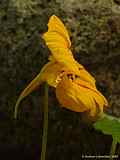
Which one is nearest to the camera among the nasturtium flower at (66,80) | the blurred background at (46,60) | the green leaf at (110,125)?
the nasturtium flower at (66,80)

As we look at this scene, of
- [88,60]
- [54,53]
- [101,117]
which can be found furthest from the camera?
[88,60]

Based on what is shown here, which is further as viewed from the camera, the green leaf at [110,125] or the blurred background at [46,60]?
the blurred background at [46,60]

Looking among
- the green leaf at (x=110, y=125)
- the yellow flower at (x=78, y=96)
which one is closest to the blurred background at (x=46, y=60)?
the green leaf at (x=110, y=125)

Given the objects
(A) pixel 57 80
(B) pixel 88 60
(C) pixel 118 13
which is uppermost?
(C) pixel 118 13

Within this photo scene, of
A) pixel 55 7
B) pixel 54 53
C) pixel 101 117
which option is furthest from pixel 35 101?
pixel 54 53

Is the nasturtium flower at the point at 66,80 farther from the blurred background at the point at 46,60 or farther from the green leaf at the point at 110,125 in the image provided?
the blurred background at the point at 46,60

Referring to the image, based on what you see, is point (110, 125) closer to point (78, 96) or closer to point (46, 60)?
point (78, 96)

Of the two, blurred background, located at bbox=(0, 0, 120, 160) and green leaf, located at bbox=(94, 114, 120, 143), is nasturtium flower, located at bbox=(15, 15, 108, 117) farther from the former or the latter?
blurred background, located at bbox=(0, 0, 120, 160)

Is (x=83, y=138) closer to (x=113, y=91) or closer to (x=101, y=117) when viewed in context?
(x=113, y=91)
